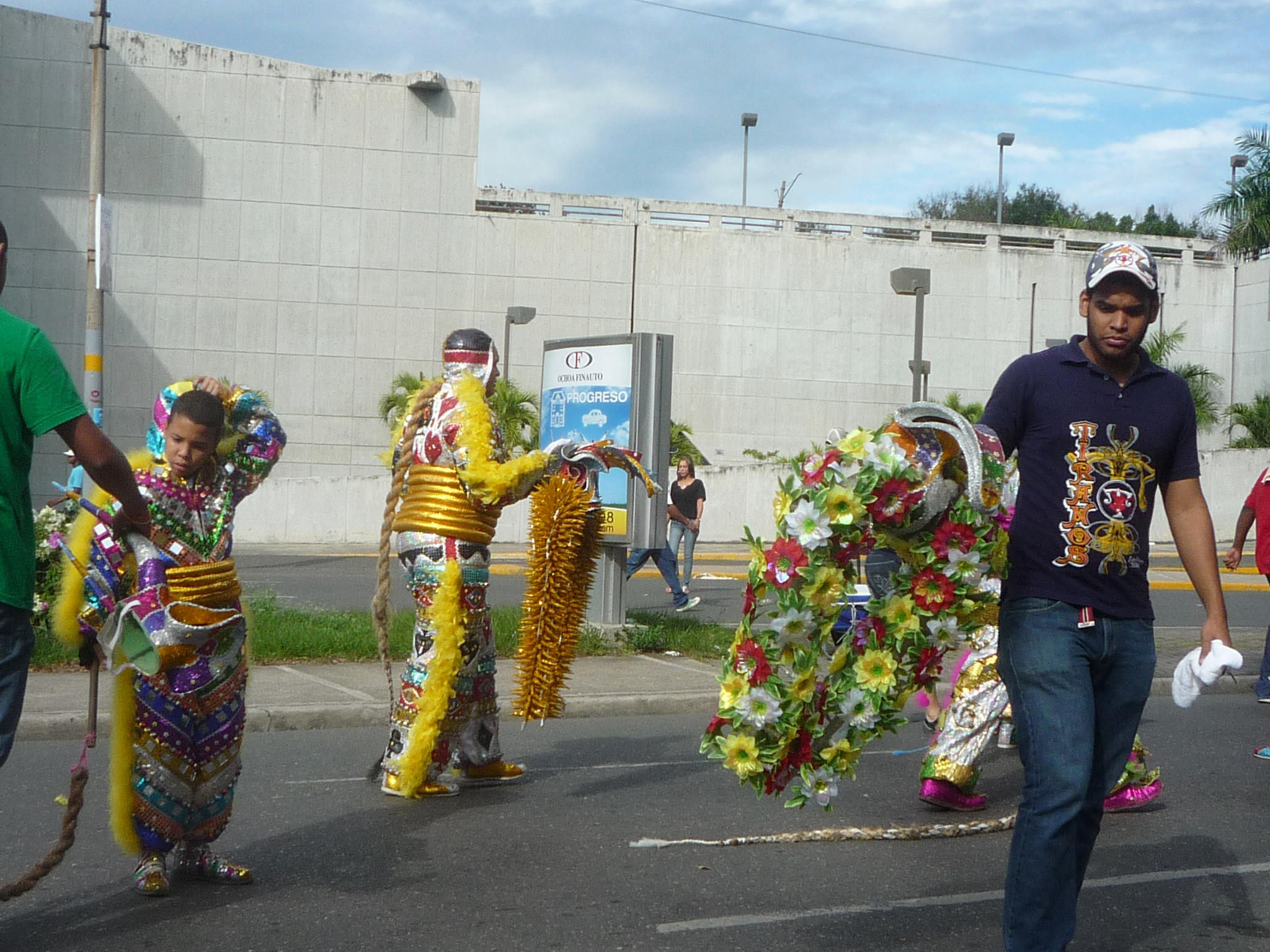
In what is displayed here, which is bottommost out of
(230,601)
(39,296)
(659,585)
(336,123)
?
(659,585)

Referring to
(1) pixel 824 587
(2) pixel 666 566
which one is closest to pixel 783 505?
(1) pixel 824 587

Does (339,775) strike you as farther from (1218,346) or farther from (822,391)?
(1218,346)

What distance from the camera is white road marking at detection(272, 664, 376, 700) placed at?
341 inches

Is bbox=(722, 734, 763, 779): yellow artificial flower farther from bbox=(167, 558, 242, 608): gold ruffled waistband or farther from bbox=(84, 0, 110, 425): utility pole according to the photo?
bbox=(84, 0, 110, 425): utility pole

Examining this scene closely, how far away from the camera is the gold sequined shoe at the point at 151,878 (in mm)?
4785

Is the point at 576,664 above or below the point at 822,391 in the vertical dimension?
below

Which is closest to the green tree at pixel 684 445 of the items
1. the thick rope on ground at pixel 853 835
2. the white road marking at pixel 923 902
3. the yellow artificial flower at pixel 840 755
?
the thick rope on ground at pixel 853 835

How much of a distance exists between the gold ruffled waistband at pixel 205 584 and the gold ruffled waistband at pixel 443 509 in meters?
1.47

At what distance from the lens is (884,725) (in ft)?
12.8

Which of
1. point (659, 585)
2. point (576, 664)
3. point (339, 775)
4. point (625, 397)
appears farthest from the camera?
point (659, 585)

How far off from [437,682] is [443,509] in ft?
2.56

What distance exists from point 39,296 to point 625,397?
24.6 meters

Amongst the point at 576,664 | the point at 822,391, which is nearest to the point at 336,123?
the point at 822,391

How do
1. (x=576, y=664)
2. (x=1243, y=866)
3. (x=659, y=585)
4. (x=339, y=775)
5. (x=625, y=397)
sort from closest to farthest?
(x=1243, y=866), (x=339, y=775), (x=576, y=664), (x=625, y=397), (x=659, y=585)
